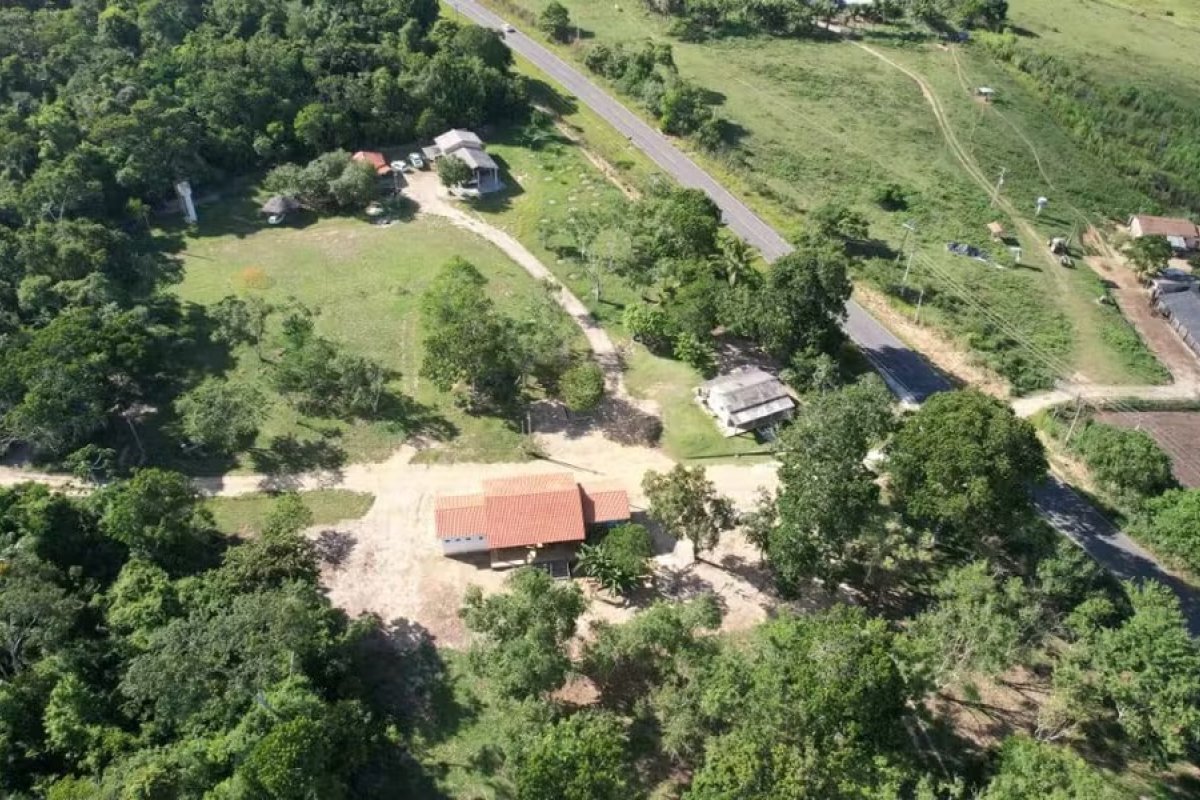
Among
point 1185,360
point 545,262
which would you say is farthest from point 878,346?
point 545,262

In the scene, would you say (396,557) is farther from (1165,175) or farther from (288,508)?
(1165,175)

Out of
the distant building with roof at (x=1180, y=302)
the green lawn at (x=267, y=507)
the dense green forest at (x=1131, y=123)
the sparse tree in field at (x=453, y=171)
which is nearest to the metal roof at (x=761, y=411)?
the green lawn at (x=267, y=507)

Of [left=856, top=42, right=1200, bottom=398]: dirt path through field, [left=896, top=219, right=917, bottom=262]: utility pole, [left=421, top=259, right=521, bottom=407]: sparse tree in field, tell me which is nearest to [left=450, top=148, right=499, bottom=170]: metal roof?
[left=421, top=259, right=521, bottom=407]: sparse tree in field

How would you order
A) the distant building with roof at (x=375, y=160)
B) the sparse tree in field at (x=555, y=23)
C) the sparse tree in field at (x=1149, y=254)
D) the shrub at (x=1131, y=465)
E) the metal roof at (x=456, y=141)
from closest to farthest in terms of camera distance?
the shrub at (x=1131, y=465) → the sparse tree in field at (x=1149, y=254) → the distant building with roof at (x=375, y=160) → the metal roof at (x=456, y=141) → the sparse tree in field at (x=555, y=23)

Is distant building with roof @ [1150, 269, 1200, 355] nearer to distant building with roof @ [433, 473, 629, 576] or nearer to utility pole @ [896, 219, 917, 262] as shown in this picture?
utility pole @ [896, 219, 917, 262]

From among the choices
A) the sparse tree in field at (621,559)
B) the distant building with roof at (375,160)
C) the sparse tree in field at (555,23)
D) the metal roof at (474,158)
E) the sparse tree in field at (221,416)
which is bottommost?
the sparse tree in field at (221,416)

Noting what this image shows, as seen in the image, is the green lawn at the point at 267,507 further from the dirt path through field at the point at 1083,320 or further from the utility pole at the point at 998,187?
the utility pole at the point at 998,187

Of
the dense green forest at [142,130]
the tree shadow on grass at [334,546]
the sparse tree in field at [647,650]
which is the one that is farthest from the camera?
the dense green forest at [142,130]
